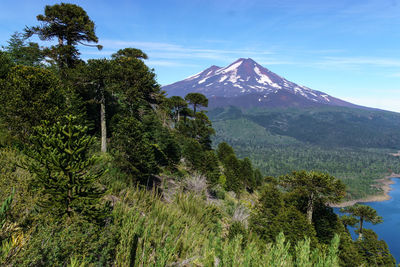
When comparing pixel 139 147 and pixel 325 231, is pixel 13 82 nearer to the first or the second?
pixel 139 147

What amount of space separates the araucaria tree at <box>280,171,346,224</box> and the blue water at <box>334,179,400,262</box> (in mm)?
86263

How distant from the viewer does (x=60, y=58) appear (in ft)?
79.7

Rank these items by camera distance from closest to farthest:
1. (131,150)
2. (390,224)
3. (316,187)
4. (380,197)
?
(131,150) → (316,187) → (390,224) → (380,197)

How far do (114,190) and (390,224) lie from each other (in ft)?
516

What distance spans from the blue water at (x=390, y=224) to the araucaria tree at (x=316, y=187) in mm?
86263

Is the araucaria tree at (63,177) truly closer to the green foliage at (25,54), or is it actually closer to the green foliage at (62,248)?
the green foliage at (62,248)

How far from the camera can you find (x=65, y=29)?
948 inches

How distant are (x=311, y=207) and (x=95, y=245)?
92.5 feet

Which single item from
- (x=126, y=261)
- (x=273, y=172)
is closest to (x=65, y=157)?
(x=126, y=261)

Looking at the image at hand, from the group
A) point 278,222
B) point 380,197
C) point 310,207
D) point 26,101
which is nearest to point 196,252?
point 26,101

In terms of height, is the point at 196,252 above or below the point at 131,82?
below

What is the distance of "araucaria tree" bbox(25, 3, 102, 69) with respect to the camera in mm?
22969

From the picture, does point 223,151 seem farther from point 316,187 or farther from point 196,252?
point 196,252

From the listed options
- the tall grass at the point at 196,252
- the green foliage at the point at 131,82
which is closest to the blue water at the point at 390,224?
the green foliage at the point at 131,82
